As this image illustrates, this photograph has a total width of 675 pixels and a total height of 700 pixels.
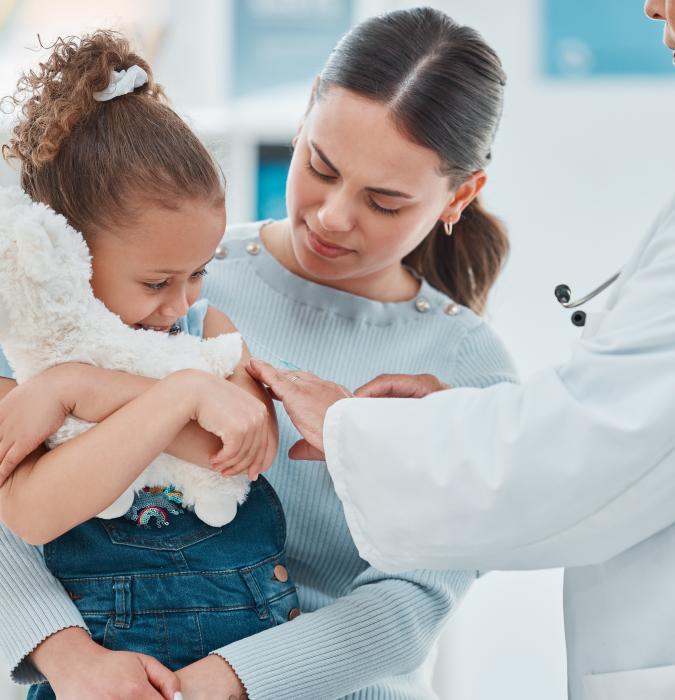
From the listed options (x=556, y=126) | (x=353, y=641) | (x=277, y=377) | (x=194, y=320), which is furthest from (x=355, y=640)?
(x=556, y=126)

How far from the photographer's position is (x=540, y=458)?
3.29ft

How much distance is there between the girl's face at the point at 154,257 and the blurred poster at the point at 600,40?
2.03m

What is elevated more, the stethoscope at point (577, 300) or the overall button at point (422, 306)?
the stethoscope at point (577, 300)

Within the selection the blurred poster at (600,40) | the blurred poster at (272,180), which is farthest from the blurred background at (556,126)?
the blurred poster at (272,180)

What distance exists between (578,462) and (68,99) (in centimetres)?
70

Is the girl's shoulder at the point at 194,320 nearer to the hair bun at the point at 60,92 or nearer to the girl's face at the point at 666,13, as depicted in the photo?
the hair bun at the point at 60,92

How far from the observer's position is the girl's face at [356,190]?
4.58 ft

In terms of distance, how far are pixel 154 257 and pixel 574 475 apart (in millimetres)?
528

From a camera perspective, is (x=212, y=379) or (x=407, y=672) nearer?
(x=212, y=379)

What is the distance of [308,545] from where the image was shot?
4.78 feet

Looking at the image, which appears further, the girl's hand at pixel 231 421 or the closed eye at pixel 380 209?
the closed eye at pixel 380 209

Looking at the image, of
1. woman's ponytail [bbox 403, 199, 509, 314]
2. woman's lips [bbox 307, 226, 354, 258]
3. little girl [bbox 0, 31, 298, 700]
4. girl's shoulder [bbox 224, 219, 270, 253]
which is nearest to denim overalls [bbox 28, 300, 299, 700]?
little girl [bbox 0, 31, 298, 700]

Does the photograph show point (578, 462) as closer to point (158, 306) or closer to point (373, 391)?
point (373, 391)

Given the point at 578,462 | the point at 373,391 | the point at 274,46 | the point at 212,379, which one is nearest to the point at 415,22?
the point at 373,391
